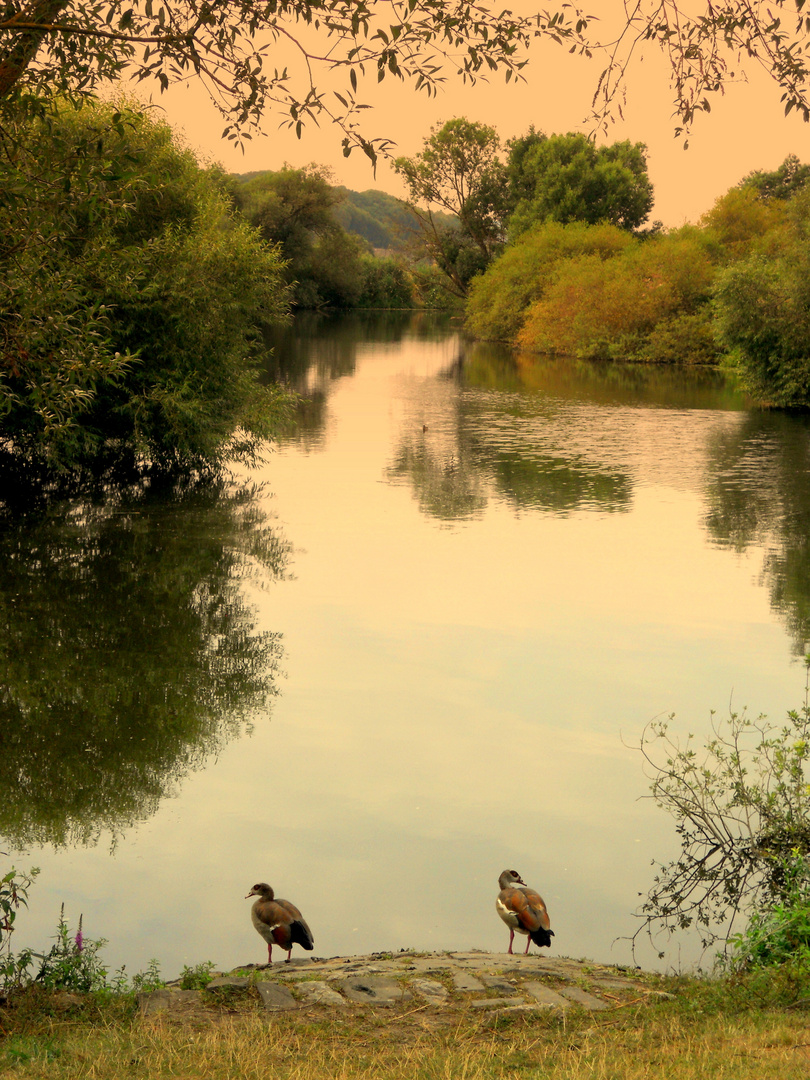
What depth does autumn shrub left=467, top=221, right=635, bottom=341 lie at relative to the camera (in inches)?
2916

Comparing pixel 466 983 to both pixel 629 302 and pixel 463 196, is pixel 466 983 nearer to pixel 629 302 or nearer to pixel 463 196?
pixel 629 302

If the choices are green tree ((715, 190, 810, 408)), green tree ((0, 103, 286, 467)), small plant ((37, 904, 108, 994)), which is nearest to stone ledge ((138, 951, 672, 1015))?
small plant ((37, 904, 108, 994))

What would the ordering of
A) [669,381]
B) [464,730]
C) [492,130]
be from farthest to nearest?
1. [492,130]
2. [669,381]
3. [464,730]

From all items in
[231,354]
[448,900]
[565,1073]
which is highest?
[231,354]

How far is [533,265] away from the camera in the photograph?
247 feet

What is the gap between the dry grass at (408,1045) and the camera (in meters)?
4.67

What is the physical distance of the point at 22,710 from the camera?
10852 millimetres

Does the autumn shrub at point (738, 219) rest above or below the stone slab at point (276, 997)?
above

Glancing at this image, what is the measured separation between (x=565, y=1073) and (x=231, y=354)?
17.8 m

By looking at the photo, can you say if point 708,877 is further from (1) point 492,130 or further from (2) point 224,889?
(1) point 492,130

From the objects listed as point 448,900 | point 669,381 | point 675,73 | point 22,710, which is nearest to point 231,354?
point 22,710

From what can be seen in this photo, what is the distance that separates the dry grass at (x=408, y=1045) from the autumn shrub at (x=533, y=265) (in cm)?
6903

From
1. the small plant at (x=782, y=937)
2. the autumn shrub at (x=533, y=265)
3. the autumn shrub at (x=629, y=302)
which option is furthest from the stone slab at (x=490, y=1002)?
the autumn shrub at (x=533, y=265)

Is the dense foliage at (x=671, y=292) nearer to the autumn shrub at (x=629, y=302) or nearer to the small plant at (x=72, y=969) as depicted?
the autumn shrub at (x=629, y=302)
